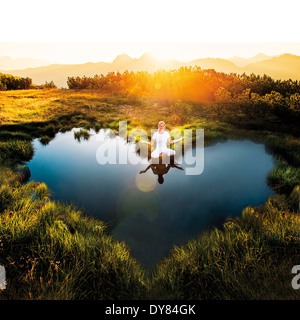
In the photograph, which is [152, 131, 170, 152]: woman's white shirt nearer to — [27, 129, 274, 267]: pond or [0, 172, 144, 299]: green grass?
[27, 129, 274, 267]: pond

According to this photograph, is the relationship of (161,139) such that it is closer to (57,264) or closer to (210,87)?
(57,264)

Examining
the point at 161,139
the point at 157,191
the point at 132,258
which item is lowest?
the point at 132,258

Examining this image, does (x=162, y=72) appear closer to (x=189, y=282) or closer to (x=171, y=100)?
(x=171, y=100)

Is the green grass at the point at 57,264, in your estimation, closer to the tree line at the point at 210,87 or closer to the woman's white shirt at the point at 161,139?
the woman's white shirt at the point at 161,139

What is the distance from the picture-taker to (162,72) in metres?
26.9

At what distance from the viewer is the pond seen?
479cm

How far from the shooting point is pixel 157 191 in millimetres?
6230

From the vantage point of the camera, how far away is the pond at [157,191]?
4.79m

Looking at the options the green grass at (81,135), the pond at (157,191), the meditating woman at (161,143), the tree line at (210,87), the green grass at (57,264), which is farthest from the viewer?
the tree line at (210,87)

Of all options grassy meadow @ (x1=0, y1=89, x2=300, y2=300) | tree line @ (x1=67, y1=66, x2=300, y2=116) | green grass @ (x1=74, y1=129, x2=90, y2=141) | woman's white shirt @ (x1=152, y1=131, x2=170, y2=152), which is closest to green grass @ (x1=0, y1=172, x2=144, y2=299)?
grassy meadow @ (x1=0, y1=89, x2=300, y2=300)

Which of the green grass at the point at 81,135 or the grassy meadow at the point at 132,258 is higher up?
the green grass at the point at 81,135

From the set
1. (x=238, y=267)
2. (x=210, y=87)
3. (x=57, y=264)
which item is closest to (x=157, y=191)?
(x=238, y=267)

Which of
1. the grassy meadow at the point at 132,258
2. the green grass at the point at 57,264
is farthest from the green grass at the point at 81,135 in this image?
the green grass at the point at 57,264
